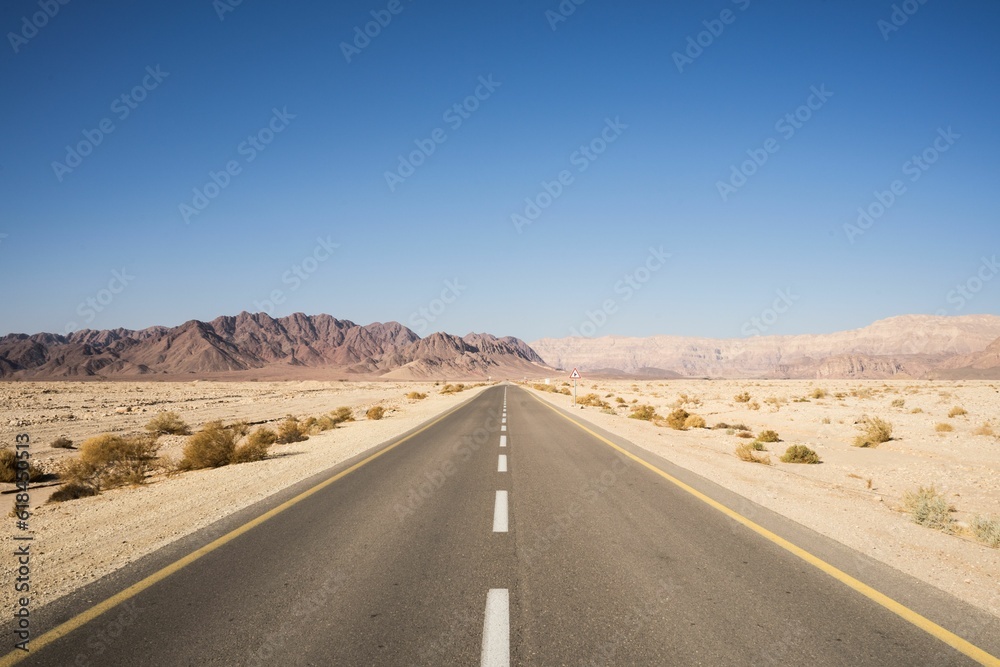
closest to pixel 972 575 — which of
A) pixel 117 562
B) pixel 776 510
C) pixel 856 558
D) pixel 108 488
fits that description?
pixel 856 558

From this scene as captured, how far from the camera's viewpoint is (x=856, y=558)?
17.3ft

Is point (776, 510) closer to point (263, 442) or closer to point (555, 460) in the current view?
point (555, 460)

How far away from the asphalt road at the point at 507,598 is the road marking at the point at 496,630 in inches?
0.7

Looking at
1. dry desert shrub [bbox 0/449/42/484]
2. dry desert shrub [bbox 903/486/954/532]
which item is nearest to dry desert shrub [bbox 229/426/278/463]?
dry desert shrub [bbox 0/449/42/484]

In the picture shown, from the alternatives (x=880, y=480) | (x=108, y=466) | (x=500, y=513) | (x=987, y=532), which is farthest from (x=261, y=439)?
(x=880, y=480)

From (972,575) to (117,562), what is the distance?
29.0ft

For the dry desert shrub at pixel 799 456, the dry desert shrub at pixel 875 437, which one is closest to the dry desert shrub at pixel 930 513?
the dry desert shrub at pixel 799 456

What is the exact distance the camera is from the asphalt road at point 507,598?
11.1 feet

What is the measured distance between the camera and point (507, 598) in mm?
4160

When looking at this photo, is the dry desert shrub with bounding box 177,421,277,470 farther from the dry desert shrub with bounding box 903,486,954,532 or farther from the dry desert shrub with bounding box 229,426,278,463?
the dry desert shrub with bounding box 903,486,954,532

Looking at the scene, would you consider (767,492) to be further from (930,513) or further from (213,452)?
(213,452)

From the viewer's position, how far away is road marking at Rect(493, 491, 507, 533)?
629cm

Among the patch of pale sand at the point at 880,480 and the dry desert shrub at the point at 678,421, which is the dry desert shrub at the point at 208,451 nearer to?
the patch of pale sand at the point at 880,480

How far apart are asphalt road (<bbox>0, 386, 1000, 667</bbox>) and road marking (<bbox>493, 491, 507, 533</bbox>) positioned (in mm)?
55
